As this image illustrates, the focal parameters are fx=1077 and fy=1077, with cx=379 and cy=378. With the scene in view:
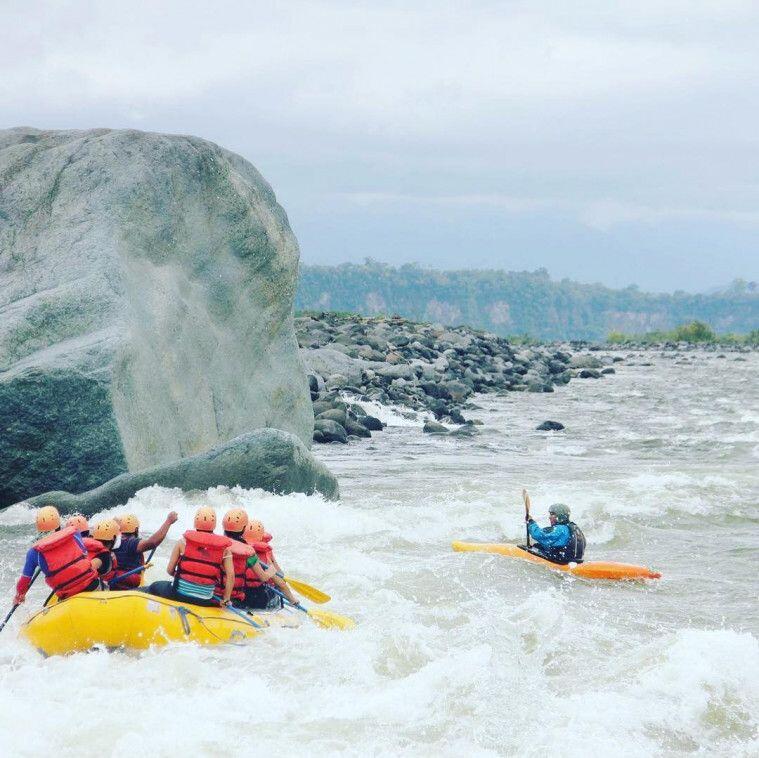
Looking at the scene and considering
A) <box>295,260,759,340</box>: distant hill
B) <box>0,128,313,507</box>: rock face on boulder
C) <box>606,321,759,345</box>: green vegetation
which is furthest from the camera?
<box>295,260,759,340</box>: distant hill

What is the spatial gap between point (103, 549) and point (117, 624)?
1.11 metres

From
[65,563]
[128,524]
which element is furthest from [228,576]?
[65,563]

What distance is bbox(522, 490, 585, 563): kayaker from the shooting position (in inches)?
457

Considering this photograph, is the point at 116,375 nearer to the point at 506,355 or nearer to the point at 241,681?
the point at 241,681

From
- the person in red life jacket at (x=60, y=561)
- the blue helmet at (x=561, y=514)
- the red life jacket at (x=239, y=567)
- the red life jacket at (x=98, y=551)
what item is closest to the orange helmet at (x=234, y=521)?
the red life jacket at (x=239, y=567)

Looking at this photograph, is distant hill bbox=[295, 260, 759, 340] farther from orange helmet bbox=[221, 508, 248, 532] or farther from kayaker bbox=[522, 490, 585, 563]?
orange helmet bbox=[221, 508, 248, 532]

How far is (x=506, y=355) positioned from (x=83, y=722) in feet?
125

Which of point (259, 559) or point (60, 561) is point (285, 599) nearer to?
point (259, 559)

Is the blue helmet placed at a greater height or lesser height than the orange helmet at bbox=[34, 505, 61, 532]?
lesser

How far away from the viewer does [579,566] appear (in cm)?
1140

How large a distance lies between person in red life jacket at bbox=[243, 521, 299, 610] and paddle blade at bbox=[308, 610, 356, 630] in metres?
0.29

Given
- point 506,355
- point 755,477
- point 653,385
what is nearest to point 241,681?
point 755,477

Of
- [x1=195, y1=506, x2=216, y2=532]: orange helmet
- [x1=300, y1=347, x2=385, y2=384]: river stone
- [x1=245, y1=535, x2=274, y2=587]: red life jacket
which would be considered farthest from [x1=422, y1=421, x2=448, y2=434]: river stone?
[x1=195, y1=506, x2=216, y2=532]: orange helmet

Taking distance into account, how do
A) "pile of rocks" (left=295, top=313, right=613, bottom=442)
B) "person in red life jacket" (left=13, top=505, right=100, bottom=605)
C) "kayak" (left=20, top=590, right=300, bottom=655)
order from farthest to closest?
"pile of rocks" (left=295, top=313, right=613, bottom=442) < "person in red life jacket" (left=13, top=505, right=100, bottom=605) < "kayak" (left=20, top=590, right=300, bottom=655)
